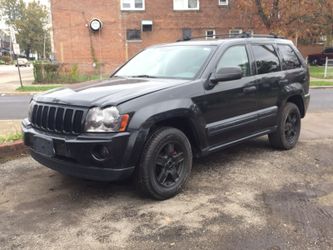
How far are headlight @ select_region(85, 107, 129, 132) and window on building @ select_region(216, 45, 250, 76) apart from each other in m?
1.71

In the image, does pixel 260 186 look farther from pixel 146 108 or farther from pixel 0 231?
pixel 0 231

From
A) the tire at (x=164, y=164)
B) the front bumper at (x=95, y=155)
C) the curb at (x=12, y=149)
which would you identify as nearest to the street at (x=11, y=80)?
the curb at (x=12, y=149)

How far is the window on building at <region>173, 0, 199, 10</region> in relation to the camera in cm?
2691

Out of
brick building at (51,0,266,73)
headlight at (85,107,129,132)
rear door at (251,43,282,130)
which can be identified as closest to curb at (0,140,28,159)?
headlight at (85,107,129,132)

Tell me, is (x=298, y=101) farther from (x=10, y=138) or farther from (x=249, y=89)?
(x=10, y=138)

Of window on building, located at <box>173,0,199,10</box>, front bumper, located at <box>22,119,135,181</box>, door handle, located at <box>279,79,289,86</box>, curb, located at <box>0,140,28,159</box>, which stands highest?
window on building, located at <box>173,0,199,10</box>

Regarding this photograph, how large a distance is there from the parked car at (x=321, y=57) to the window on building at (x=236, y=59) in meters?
30.3

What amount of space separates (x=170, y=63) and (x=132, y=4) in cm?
2264

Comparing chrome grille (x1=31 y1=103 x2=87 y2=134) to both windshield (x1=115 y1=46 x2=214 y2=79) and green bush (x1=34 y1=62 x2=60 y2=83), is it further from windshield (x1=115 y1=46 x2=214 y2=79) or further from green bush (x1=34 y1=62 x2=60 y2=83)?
green bush (x1=34 y1=62 x2=60 y2=83)

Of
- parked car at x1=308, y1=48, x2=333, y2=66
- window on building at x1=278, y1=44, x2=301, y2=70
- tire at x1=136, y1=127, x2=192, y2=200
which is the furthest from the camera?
parked car at x1=308, y1=48, x2=333, y2=66

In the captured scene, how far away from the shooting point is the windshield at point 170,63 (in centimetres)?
490

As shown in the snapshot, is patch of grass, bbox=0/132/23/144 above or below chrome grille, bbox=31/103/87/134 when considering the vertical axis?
below

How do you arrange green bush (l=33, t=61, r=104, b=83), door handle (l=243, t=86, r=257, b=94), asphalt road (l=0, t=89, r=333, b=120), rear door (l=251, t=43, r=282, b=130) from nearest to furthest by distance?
door handle (l=243, t=86, r=257, b=94) → rear door (l=251, t=43, r=282, b=130) → asphalt road (l=0, t=89, r=333, b=120) → green bush (l=33, t=61, r=104, b=83)

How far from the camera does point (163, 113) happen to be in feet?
13.5
